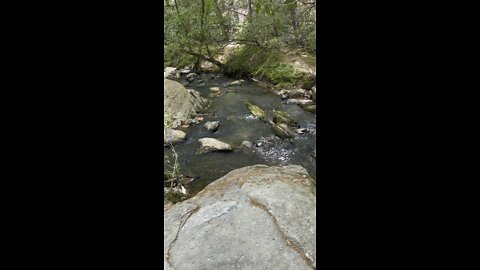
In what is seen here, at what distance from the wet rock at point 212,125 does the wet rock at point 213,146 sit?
34.9 inches

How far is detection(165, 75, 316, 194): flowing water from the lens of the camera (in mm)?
5977

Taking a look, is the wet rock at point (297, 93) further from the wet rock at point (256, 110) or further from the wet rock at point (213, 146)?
the wet rock at point (213, 146)

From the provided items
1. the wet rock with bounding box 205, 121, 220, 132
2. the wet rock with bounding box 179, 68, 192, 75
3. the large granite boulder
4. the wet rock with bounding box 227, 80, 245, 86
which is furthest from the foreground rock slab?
the wet rock with bounding box 179, 68, 192, 75

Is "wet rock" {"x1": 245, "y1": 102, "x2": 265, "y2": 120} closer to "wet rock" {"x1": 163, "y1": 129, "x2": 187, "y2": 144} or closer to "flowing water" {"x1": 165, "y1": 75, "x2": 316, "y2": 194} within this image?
"flowing water" {"x1": 165, "y1": 75, "x2": 316, "y2": 194}

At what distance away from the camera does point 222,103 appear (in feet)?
31.9

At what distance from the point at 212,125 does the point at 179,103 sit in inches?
60.1

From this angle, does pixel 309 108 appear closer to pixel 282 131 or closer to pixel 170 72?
pixel 282 131

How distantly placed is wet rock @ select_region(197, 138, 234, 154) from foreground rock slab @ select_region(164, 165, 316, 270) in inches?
97.1

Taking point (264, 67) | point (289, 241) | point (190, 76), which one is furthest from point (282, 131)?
point (190, 76)

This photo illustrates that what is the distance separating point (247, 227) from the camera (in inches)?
120
